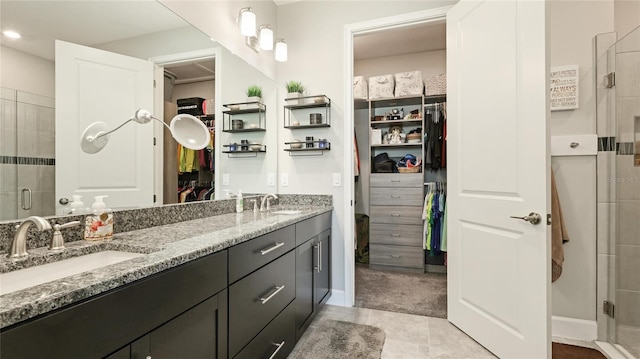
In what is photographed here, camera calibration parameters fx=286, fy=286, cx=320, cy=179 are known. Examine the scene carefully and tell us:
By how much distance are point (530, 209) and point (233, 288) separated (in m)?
1.60

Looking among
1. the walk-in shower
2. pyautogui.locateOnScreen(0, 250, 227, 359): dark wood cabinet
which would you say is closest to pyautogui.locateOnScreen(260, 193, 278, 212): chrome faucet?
pyautogui.locateOnScreen(0, 250, 227, 359): dark wood cabinet

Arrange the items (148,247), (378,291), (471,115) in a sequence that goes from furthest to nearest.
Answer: (378,291), (471,115), (148,247)

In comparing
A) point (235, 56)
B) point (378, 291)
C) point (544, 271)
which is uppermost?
point (235, 56)

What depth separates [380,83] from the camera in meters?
3.64

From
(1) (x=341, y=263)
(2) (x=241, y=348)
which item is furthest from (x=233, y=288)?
(1) (x=341, y=263)

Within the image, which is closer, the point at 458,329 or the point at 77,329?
the point at 77,329

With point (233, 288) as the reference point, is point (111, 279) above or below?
above

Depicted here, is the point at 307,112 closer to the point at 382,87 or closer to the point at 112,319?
the point at 382,87

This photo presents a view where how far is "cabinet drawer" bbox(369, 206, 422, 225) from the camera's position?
348 cm

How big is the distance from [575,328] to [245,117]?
2910 mm

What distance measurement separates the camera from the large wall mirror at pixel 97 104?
3.26 ft

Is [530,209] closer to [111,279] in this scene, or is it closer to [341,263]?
[341,263]

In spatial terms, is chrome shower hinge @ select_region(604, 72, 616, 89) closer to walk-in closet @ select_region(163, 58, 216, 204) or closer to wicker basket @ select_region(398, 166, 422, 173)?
wicker basket @ select_region(398, 166, 422, 173)

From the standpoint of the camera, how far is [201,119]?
1.92 m
